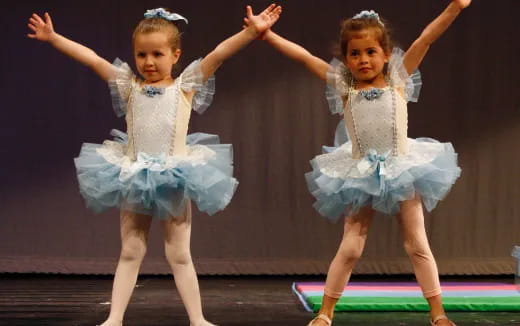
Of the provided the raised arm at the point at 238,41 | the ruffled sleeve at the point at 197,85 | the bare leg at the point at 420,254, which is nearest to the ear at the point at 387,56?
the raised arm at the point at 238,41

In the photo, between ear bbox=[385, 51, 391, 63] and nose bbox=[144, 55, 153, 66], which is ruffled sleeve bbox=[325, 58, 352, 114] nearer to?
ear bbox=[385, 51, 391, 63]

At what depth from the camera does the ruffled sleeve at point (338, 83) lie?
300cm

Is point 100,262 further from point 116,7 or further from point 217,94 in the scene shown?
point 116,7

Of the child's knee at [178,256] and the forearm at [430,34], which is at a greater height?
the forearm at [430,34]

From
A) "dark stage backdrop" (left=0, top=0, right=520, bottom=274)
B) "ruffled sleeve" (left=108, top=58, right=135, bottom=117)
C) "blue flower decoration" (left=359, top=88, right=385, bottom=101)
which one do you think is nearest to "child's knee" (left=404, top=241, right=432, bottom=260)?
"blue flower decoration" (left=359, top=88, right=385, bottom=101)

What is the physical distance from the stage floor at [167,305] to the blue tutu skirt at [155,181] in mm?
589

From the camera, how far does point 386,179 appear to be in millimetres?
2801

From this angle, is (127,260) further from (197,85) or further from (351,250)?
(351,250)

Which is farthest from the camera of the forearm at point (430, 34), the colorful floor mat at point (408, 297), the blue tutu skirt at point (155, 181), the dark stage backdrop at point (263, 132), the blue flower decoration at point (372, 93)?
the dark stage backdrop at point (263, 132)

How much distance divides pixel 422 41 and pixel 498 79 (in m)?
2.25

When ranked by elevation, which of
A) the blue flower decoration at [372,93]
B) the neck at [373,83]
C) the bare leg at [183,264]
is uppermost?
the neck at [373,83]

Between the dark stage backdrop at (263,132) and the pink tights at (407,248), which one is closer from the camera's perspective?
the pink tights at (407,248)

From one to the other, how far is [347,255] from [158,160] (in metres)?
0.80

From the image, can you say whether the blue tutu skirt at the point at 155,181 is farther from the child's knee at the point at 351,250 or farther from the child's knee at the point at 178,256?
the child's knee at the point at 351,250
